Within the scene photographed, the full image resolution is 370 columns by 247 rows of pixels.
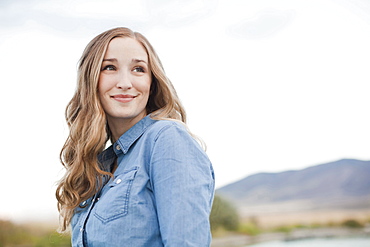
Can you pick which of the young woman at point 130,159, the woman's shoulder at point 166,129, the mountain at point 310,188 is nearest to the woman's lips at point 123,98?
the young woman at point 130,159

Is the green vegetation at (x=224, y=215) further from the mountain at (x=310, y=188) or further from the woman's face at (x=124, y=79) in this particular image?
the woman's face at (x=124, y=79)

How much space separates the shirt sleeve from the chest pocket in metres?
0.06

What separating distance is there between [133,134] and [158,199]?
0.26m

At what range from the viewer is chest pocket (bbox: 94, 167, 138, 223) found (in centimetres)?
93

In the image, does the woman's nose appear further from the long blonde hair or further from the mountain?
the mountain

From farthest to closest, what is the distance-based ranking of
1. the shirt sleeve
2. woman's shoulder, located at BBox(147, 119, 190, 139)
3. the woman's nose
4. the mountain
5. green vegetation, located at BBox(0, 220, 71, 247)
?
the mountain < green vegetation, located at BBox(0, 220, 71, 247) < the woman's nose < woman's shoulder, located at BBox(147, 119, 190, 139) < the shirt sleeve

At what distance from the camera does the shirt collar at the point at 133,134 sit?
1099 mm

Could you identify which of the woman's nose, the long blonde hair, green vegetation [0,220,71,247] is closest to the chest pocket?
the long blonde hair

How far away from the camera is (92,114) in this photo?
1137mm

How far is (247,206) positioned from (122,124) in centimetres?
421

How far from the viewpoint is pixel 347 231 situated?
5.09 m

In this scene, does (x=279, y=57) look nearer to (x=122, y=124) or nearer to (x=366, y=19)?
(x=366, y=19)

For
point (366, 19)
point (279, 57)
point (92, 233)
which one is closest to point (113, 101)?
point (92, 233)

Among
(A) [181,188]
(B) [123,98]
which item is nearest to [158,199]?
(A) [181,188]
